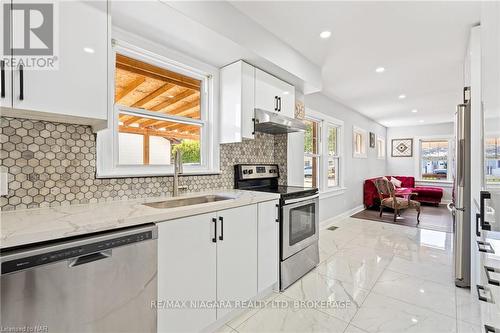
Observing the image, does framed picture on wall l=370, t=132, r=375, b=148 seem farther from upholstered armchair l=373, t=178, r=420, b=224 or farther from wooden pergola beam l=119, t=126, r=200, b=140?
wooden pergola beam l=119, t=126, r=200, b=140

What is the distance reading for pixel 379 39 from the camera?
2633 millimetres

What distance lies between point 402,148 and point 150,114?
28.7 ft

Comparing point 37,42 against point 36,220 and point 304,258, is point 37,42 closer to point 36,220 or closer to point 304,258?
point 36,220

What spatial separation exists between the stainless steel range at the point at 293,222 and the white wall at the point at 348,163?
1.95m

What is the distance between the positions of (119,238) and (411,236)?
444 cm

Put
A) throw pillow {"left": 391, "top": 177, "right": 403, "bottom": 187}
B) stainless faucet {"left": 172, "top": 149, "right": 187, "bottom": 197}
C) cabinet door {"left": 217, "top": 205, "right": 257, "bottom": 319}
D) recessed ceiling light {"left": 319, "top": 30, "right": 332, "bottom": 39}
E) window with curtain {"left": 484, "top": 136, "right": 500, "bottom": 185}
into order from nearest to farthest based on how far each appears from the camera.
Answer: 1. window with curtain {"left": 484, "top": 136, "right": 500, "bottom": 185}
2. cabinet door {"left": 217, "top": 205, "right": 257, "bottom": 319}
3. stainless faucet {"left": 172, "top": 149, "right": 187, "bottom": 197}
4. recessed ceiling light {"left": 319, "top": 30, "right": 332, "bottom": 39}
5. throw pillow {"left": 391, "top": 177, "right": 403, "bottom": 187}

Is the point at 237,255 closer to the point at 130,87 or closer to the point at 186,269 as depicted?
the point at 186,269

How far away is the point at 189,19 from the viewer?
1.72m

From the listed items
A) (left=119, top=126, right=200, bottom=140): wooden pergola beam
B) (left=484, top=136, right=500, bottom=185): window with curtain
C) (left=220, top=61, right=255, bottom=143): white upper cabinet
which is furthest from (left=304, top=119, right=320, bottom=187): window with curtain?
(left=484, top=136, right=500, bottom=185): window with curtain

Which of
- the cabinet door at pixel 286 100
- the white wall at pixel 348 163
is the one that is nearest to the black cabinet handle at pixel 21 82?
the cabinet door at pixel 286 100

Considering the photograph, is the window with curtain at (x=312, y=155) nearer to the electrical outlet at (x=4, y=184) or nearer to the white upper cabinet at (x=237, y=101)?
the white upper cabinet at (x=237, y=101)

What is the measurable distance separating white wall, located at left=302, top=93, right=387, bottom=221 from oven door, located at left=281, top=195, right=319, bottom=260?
1.97m

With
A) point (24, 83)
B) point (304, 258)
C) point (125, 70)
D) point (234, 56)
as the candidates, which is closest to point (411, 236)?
point (304, 258)

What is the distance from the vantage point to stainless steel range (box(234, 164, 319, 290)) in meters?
2.29
